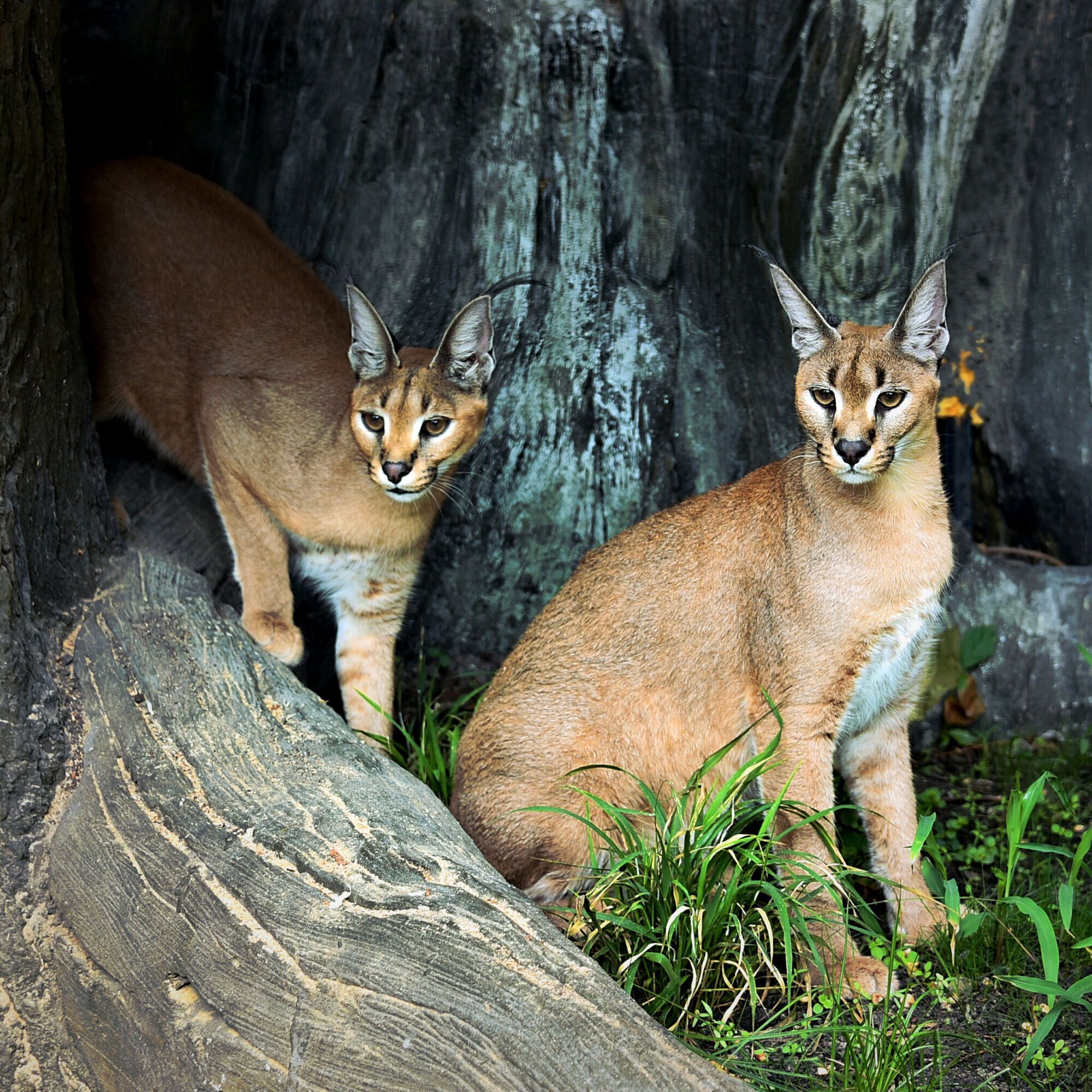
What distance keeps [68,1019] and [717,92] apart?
434cm

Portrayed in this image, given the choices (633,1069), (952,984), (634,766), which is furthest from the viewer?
(634,766)

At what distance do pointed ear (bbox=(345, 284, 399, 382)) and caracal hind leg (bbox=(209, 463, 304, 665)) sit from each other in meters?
0.75

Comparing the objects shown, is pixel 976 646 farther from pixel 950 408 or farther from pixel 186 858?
pixel 186 858

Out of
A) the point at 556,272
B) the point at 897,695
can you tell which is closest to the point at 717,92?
the point at 556,272

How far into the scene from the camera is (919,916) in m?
4.20

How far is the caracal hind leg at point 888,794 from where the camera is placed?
4289 mm

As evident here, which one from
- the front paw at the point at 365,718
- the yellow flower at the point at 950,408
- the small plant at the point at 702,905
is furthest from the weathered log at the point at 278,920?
the yellow flower at the point at 950,408

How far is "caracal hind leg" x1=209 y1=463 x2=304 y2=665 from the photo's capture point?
5.01 m

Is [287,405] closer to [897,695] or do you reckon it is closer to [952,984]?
[897,695]

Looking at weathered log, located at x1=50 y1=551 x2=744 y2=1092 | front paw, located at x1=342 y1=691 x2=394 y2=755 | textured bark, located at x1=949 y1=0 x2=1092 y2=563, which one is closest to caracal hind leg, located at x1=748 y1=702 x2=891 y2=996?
weathered log, located at x1=50 y1=551 x2=744 y2=1092

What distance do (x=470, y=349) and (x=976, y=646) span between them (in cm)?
284

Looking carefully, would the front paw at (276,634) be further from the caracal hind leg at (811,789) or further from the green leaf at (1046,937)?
the green leaf at (1046,937)

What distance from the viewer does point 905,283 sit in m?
5.37

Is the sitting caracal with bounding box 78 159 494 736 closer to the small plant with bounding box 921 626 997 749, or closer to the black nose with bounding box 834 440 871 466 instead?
the black nose with bounding box 834 440 871 466
